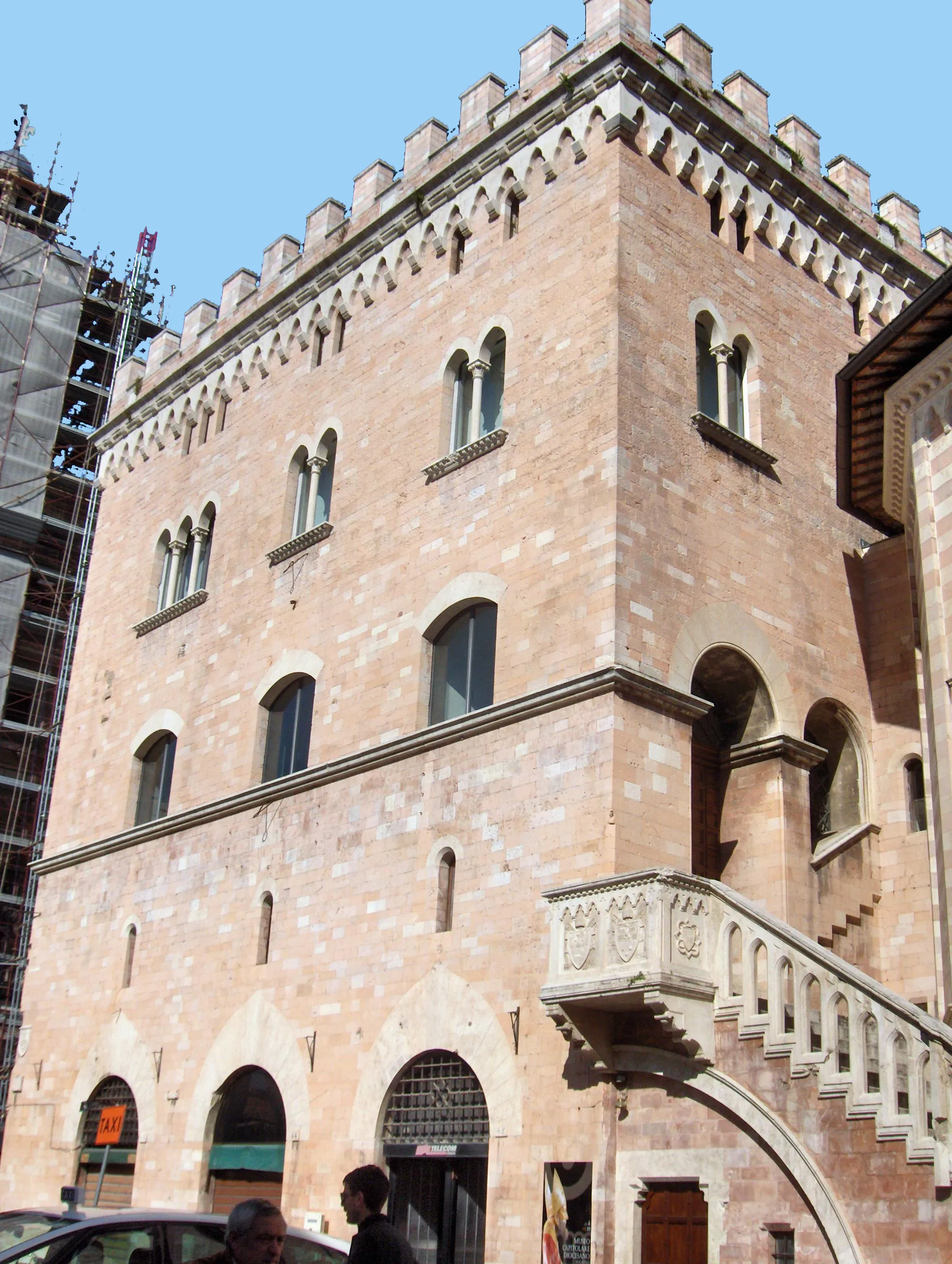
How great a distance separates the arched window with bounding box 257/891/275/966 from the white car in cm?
887

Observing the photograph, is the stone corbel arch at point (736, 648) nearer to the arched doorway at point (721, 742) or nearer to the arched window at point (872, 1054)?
the arched doorway at point (721, 742)

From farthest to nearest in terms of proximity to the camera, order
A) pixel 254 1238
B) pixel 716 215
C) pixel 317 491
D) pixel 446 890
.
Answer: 1. pixel 317 491
2. pixel 716 215
3. pixel 446 890
4. pixel 254 1238

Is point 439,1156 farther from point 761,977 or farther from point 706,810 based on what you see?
point 706,810

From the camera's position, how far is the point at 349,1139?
15.3 m

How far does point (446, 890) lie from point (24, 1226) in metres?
7.30

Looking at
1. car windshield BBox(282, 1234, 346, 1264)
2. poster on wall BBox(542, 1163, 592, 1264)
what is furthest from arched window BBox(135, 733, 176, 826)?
car windshield BBox(282, 1234, 346, 1264)

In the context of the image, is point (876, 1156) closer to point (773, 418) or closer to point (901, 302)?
point (773, 418)

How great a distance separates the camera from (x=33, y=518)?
115ft

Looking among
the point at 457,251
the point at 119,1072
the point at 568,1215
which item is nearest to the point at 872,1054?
the point at 568,1215

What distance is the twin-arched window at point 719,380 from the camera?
17078 mm

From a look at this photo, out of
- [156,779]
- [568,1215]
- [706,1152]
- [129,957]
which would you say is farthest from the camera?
[156,779]

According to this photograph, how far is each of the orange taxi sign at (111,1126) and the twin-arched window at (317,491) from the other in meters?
8.40

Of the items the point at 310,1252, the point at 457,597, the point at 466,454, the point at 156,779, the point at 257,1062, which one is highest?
the point at 466,454

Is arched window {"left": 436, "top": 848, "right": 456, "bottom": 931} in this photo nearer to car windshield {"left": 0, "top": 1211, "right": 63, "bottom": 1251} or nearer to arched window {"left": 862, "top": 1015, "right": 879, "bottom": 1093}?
arched window {"left": 862, "top": 1015, "right": 879, "bottom": 1093}
